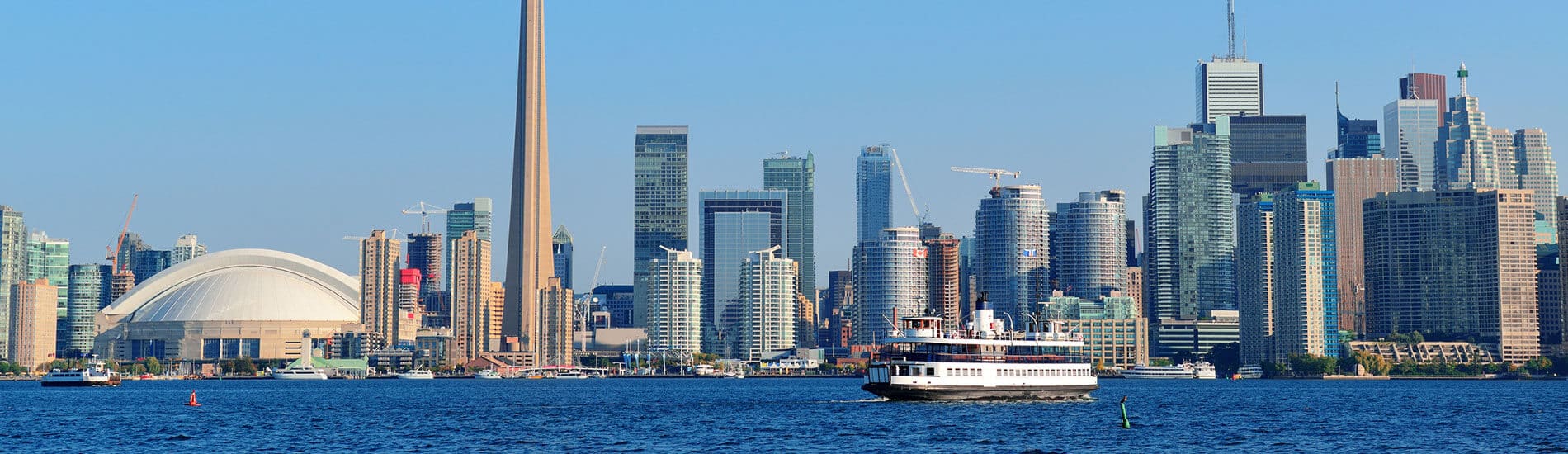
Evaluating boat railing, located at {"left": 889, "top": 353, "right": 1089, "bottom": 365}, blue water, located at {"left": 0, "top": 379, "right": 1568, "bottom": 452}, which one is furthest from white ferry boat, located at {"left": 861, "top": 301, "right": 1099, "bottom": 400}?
blue water, located at {"left": 0, "top": 379, "right": 1568, "bottom": 452}

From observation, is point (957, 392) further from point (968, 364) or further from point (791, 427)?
point (791, 427)

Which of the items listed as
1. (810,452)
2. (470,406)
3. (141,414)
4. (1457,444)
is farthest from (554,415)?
(1457,444)

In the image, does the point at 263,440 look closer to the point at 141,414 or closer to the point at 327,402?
the point at 141,414

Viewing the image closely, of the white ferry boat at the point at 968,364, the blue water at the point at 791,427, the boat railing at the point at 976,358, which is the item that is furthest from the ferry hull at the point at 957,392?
the boat railing at the point at 976,358

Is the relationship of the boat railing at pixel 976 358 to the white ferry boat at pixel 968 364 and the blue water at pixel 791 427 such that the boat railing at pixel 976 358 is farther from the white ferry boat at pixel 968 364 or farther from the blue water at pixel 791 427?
the blue water at pixel 791 427

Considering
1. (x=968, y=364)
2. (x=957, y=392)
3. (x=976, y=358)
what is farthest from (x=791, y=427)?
(x=976, y=358)

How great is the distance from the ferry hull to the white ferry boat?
0.19ft

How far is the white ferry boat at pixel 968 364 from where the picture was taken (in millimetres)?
→ 133250

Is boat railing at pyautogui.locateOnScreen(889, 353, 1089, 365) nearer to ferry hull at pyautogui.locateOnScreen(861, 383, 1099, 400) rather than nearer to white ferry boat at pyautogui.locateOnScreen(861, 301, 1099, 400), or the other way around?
white ferry boat at pyautogui.locateOnScreen(861, 301, 1099, 400)

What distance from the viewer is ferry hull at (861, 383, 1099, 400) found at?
13325cm

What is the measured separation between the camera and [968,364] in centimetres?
13412

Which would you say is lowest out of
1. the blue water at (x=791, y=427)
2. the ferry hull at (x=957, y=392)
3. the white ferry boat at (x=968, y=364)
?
the blue water at (x=791, y=427)

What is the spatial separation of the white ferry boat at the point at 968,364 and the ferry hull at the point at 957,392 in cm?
6

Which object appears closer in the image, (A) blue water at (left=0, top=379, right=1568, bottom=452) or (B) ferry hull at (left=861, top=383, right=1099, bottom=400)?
(A) blue water at (left=0, top=379, right=1568, bottom=452)
